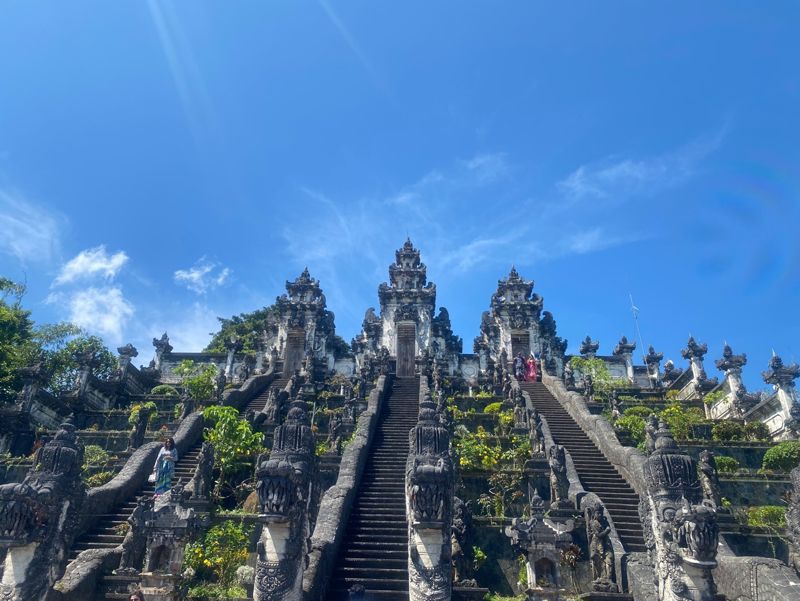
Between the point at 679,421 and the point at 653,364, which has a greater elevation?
the point at 653,364

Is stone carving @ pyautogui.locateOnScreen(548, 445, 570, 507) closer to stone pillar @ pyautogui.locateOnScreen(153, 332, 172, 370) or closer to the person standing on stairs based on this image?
the person standing on stairs

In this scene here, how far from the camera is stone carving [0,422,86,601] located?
27.8 ft

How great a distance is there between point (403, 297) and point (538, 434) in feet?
72.0

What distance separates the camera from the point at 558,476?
516 inches

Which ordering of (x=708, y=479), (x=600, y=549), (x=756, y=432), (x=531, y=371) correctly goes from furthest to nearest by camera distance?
(x=531, y=371)
(x=756, y=432)
(x=708, y=479)
(x=600, y=549)

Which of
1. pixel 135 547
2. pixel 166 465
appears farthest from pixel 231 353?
pixel 135 547

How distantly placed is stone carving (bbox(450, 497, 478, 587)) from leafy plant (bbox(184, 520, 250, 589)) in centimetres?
426

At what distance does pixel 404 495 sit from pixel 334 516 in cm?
241

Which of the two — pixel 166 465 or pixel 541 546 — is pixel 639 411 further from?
pixel 166 465

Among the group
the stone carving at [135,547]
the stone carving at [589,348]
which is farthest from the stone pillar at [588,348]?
the stone carving at [135,547]

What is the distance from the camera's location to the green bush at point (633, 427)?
1761 centimetres

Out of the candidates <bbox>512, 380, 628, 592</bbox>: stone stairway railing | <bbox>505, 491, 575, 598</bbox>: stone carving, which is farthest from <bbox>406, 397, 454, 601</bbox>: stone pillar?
<bbox>512, 380, 628, 592</bbox>: stone stairway railing

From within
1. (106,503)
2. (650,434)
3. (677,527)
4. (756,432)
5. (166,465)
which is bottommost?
(677,527)

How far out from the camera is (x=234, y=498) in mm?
13648
